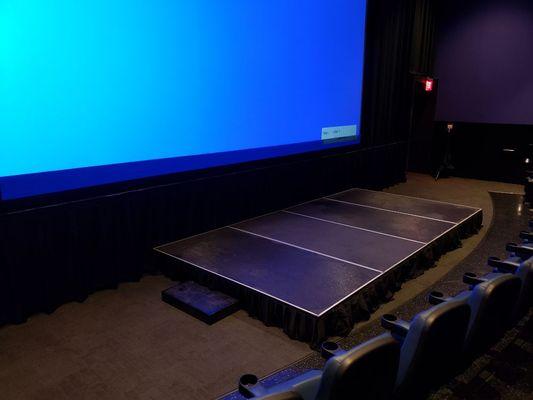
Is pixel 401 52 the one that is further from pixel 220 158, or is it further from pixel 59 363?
A: pixel 59 363

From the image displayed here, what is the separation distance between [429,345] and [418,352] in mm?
48

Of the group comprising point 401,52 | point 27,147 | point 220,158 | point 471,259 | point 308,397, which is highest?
point 401,52

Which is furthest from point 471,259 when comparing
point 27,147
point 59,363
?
point 27,147

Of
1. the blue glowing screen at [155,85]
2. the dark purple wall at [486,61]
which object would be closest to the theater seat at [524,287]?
the blue glowing screen at [155,85]

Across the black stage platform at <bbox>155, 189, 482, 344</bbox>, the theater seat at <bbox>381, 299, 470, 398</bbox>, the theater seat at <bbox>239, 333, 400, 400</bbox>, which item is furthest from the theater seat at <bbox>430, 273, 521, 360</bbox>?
the black stage platform at <bbox>155, 189, 482, 344</bbox>

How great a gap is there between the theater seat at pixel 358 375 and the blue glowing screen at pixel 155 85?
2065mm

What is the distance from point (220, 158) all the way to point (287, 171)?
1.05 metres

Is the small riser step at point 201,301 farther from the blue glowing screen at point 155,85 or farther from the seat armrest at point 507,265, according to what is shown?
the seat armrest at point 507,265

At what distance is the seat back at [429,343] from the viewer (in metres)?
1.60

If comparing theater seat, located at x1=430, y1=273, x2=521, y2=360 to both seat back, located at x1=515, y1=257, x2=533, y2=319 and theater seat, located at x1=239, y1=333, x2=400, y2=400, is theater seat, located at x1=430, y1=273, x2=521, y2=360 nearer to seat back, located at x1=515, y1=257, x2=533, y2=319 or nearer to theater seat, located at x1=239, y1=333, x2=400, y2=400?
seat back, located at x1=515, y1=257, x2=533, y2=319

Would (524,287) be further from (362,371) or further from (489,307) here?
(362,371)

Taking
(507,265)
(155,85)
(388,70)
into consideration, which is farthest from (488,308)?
(388,70)

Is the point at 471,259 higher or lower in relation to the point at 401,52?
lower

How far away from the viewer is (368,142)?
6227 millimetres
